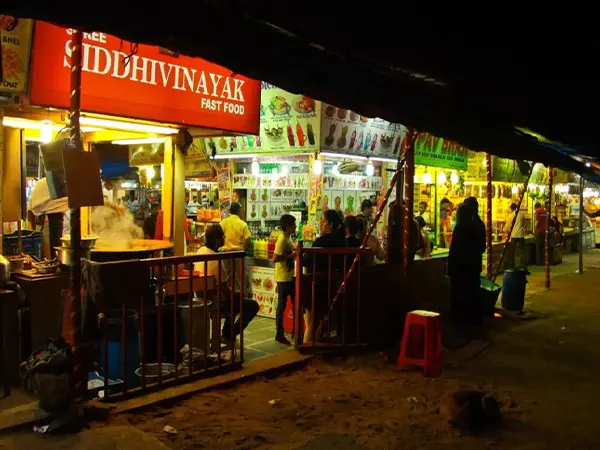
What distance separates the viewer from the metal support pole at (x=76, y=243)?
486 cm

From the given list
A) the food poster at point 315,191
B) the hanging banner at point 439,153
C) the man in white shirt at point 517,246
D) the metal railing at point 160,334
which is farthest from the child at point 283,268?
the man in white shirt at point 517,246

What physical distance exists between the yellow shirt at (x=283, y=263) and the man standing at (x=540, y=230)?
10.0m

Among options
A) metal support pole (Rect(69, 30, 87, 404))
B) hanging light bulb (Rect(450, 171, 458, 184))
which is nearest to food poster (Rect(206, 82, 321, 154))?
metal support pole (Rect(69, 30, 87, 404))

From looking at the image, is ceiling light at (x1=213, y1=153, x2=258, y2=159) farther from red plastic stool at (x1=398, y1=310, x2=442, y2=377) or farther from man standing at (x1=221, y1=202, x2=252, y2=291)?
red plastic stool at (x1=398, y1=310, x2=442, y2=377)

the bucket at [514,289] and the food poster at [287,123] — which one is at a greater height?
the food poster at [287,123]

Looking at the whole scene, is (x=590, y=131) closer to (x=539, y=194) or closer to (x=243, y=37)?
(x=243, y=37)

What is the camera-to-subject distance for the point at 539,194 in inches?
897

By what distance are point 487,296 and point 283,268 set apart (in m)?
4.26

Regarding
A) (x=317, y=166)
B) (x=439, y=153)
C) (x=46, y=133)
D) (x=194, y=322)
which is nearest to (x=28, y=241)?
(x=46, y=133)

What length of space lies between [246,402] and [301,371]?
133 cm

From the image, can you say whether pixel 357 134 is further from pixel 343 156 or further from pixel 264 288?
pixel 264 288

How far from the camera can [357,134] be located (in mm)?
11172

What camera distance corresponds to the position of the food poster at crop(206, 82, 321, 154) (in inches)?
400

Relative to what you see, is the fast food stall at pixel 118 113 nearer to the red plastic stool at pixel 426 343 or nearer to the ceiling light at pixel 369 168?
the red plastic stool at pixel 426 343
